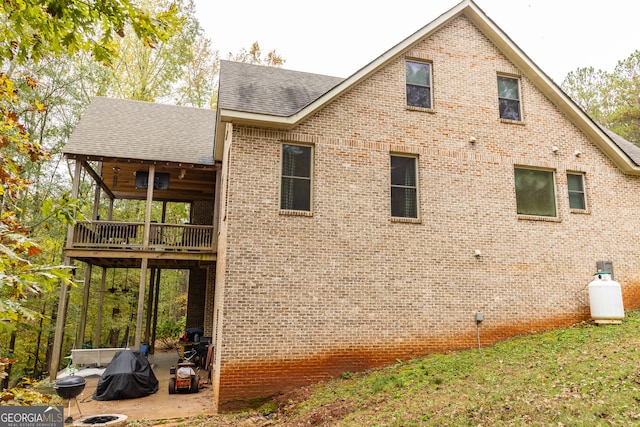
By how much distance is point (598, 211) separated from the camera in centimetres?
1173

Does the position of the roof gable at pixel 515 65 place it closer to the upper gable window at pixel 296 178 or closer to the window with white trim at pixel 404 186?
the upper gable window at pixel 296 178

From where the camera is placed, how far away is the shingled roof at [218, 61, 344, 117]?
31.9ft

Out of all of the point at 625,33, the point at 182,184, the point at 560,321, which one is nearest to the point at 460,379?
the point at 560,321

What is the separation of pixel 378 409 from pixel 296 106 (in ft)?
22.5

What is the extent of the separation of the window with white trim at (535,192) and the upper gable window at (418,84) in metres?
3.09

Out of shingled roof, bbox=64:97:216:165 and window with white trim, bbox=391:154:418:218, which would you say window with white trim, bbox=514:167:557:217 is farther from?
shingled roof, bbox=64:97:216:165

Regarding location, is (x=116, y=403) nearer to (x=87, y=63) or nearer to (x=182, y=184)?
(x=182, y=184)

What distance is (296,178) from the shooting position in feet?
32.3

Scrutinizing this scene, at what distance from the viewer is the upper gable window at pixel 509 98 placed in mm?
11797

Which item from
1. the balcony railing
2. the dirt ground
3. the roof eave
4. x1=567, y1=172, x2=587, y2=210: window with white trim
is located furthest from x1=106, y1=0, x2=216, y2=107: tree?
x1=567, y1=172, x2=587, y2=210: window with white trim

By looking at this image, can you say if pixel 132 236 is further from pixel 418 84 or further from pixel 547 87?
pixel 547 87

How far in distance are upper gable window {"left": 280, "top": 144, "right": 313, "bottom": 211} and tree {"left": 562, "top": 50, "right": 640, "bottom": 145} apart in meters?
25.4

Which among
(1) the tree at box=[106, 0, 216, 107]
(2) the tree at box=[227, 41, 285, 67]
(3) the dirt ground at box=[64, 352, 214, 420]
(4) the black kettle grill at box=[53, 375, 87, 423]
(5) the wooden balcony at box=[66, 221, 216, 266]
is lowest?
(3) the dirt ground at box=[64, 352, 214, 420]

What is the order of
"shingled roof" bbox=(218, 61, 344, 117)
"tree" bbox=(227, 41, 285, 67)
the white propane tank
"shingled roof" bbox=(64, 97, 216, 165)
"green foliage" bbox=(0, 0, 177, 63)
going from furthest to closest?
"tree" bbox=(227, 41, 285, 67)
"shingled roof" bbox=(64, 97, 216, 165)
the white propane tank
"shingled roof" bbox=(218, 61, 344, 117)
"green foliage" bbox=(0, 0, 177, 63)
